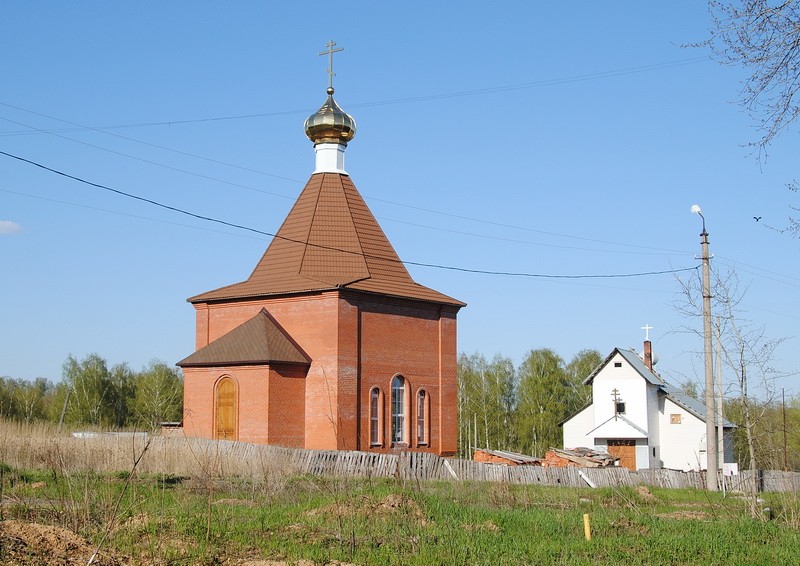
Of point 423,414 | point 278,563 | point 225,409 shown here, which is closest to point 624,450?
point 423,414

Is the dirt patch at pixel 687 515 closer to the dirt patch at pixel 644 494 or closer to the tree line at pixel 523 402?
the dirt patch at pixel 644 494

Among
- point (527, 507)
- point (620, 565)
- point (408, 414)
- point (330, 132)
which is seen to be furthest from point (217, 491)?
point (330, 132)

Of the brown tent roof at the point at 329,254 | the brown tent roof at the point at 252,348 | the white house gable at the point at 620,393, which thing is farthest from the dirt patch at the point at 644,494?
the white house gable at the point at 620,393

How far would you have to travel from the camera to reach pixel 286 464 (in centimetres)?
1784

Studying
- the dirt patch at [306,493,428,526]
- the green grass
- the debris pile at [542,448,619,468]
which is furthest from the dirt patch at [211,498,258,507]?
the debris pile at [542,448,619,468]

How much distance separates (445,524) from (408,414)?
13.4m

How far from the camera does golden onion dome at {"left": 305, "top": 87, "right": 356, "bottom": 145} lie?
25516mm

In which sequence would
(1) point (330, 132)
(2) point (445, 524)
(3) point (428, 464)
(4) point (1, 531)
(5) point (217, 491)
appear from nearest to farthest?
1. (4) point (1, 531)
2. (2) point (445, 524)
3. (5) point (217, 491)
4. (3) point (428, 464)
5. (1) point (330, 132)

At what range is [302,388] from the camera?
72.4ft

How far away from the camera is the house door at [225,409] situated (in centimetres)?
2183

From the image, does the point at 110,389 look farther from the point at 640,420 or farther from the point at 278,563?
the point at 278,563

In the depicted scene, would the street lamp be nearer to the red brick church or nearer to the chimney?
the red brick church

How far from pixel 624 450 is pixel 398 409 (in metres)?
16.8

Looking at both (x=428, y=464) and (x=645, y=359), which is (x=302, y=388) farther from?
(x=645, y=359)
